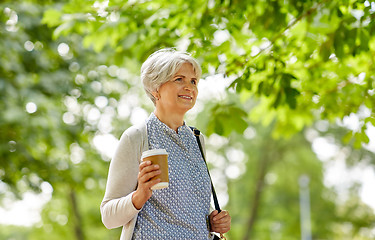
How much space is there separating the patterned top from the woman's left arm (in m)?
0.04

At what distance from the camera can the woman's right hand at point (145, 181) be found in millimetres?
1910

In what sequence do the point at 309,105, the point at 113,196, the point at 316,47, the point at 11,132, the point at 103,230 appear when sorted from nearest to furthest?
the point at 113,196 < the point at 316,47 < the point at 309,105 < the point at 11,132 < the point at 103,230

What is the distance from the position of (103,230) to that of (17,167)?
16.3m

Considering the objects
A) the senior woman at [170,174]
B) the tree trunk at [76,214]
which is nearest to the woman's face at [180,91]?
the senior woman at [170,174]

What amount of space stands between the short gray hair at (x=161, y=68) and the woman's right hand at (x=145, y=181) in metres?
0.51

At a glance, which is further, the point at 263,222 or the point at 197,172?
the point at 263,222

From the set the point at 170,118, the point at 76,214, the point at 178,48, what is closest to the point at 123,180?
the point at 170,118

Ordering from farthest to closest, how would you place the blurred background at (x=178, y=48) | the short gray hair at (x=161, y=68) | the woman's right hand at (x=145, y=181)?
the blurred background at (x=178, y=48)
the short gray hair at (x=161, y=68)
the woman's right hand at (x=145, y=181)

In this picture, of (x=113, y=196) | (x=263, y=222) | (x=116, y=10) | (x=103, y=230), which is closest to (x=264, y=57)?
(x=116, y=10)

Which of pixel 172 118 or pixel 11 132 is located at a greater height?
pixel 11 132

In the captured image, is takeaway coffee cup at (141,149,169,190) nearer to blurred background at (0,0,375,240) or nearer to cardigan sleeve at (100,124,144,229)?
cardigan sleeve at (100,124,144,229)

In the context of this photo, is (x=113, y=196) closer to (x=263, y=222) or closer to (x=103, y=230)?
(x=103, y=230)

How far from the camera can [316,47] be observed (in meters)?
4.24

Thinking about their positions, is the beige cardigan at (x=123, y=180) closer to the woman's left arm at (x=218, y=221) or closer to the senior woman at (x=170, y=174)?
the senior woman at (x=170, y=174)
